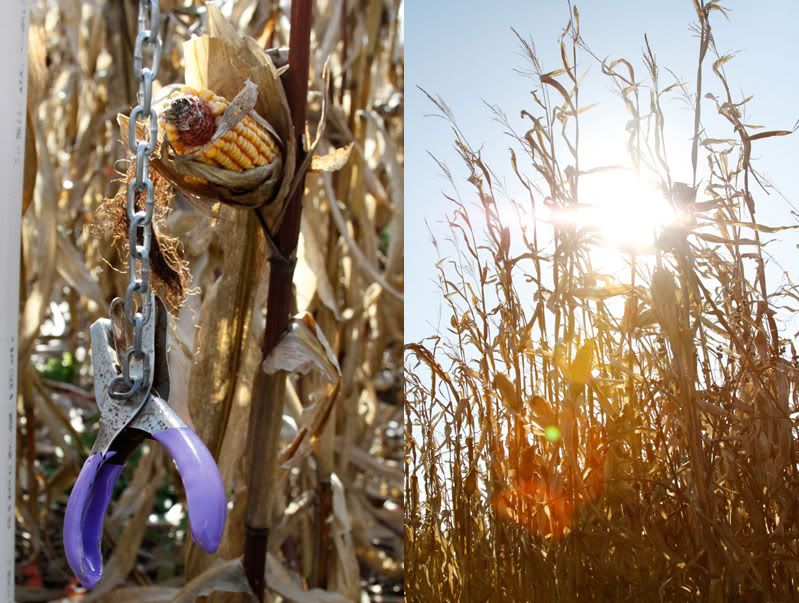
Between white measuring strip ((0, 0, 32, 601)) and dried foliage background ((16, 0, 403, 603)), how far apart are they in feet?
0.28

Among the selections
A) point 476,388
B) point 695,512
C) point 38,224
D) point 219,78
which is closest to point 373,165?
point 38,224

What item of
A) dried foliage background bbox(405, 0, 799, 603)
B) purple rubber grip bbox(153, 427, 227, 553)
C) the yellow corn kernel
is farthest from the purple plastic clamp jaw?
dried foliage background bbox(405, 0, 799, 603)

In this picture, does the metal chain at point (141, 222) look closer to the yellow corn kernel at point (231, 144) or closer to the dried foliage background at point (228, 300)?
the yellow corn kernel at point (231, 144)

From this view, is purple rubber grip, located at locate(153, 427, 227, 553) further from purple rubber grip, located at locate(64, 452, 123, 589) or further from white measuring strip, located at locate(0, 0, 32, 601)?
white measuring strip, located at locate(0, 0, 32, 601)

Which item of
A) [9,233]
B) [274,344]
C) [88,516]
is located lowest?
[88,516]

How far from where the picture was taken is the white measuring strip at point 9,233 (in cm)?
80

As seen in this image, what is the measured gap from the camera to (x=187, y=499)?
52cm

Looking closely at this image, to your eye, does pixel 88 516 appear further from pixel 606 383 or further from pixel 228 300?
pixel 606 383

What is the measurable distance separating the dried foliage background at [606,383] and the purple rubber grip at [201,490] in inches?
18.2

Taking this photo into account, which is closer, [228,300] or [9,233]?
[9,233]

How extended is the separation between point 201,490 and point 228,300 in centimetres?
44

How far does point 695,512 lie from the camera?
86cm

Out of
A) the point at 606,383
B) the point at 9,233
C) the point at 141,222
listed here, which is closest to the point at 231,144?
the point at 141,222

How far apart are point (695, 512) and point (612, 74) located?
46 centimetres
